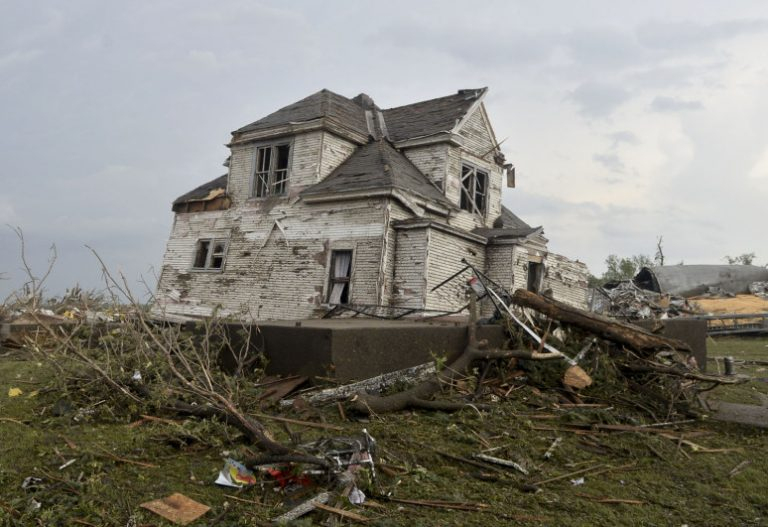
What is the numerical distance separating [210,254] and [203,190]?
3021 mm

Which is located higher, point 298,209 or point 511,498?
point 298,209

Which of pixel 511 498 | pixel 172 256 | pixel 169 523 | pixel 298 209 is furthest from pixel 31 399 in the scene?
pixel 172 256

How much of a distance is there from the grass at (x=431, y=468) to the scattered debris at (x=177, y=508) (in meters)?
0.06

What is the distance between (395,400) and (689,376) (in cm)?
368

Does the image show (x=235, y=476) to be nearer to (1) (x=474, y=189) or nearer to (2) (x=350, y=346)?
(2) (x=350, y=346)

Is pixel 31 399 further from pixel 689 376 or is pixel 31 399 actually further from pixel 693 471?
pixel 689 376

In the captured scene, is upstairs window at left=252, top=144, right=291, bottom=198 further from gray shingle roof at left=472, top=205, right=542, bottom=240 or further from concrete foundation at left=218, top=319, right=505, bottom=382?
concrete foundation at left=218, top=319, right=505, bottom=382

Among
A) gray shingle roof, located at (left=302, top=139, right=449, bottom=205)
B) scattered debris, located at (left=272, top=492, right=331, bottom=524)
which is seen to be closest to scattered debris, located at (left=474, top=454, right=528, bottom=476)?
scattered debris, located at (left=272, top=492, right=331, bottom=524)

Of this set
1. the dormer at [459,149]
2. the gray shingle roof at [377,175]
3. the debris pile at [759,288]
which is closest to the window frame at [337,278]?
the gray shingle roof at [377,175]

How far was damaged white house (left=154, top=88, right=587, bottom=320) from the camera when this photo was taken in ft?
50.2

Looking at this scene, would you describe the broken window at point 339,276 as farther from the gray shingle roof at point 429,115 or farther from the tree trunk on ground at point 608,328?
the tree trunk on ground at point 608,328

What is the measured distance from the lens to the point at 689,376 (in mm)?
6898

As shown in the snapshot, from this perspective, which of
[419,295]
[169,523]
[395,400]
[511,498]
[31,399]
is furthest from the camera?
[419,295]

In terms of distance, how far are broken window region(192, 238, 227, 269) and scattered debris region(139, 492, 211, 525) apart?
49.4ft
